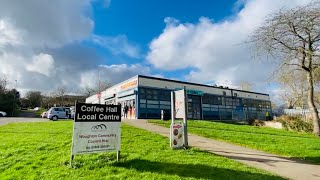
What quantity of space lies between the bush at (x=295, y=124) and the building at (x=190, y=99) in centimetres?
990

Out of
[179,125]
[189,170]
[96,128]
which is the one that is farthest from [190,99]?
[189,170]

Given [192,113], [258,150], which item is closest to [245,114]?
[192,113]

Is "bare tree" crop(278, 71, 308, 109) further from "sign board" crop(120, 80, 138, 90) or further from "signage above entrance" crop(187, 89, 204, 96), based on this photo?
"sign board" crop(120, 80, 138, 90)

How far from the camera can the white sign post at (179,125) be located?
10.1m

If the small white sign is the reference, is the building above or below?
above

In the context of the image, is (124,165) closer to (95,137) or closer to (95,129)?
(95,137)

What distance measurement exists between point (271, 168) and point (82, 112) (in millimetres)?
5574

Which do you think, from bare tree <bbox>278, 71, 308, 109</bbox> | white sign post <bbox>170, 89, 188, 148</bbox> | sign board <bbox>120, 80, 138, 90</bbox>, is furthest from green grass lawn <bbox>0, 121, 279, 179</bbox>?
bare tree <bbox>278, 71, 308, 109</bbox>

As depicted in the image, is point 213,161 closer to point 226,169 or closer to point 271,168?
point 226,169

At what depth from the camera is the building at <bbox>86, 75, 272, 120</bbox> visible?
32281mm

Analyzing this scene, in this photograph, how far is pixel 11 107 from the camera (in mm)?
58844

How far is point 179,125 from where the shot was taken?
10516 mm

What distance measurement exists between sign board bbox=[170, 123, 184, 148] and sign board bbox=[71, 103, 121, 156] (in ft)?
7.30

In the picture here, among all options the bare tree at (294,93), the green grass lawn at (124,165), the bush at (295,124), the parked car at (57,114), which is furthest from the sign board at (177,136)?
the bare tree at (294,93)
